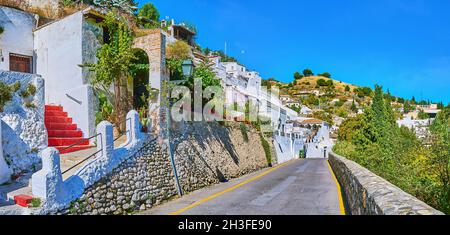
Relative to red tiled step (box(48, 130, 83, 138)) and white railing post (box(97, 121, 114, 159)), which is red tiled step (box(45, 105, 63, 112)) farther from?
white railing post (box(97, 121, 114, 159))

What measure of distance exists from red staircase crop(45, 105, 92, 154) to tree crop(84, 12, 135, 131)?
5.12ft

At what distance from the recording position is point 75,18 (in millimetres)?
14414

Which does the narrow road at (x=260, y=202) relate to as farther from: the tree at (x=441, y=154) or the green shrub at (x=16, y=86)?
the green shrub at (x=16, y=86)

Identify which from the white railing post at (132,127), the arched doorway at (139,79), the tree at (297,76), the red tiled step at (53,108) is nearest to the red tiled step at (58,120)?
the red tiled step at (53,108)

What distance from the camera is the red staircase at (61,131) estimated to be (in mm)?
12117

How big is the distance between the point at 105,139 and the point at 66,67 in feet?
21.2

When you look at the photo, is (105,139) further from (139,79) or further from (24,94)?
(139,79)

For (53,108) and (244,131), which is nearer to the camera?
(53,108)

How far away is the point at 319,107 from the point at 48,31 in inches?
4661

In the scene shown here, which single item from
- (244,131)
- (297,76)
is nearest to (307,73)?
(297,76)

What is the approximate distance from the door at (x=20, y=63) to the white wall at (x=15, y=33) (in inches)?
7.5

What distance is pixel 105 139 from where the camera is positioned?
9766 millimetres

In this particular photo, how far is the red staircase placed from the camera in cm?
1212
